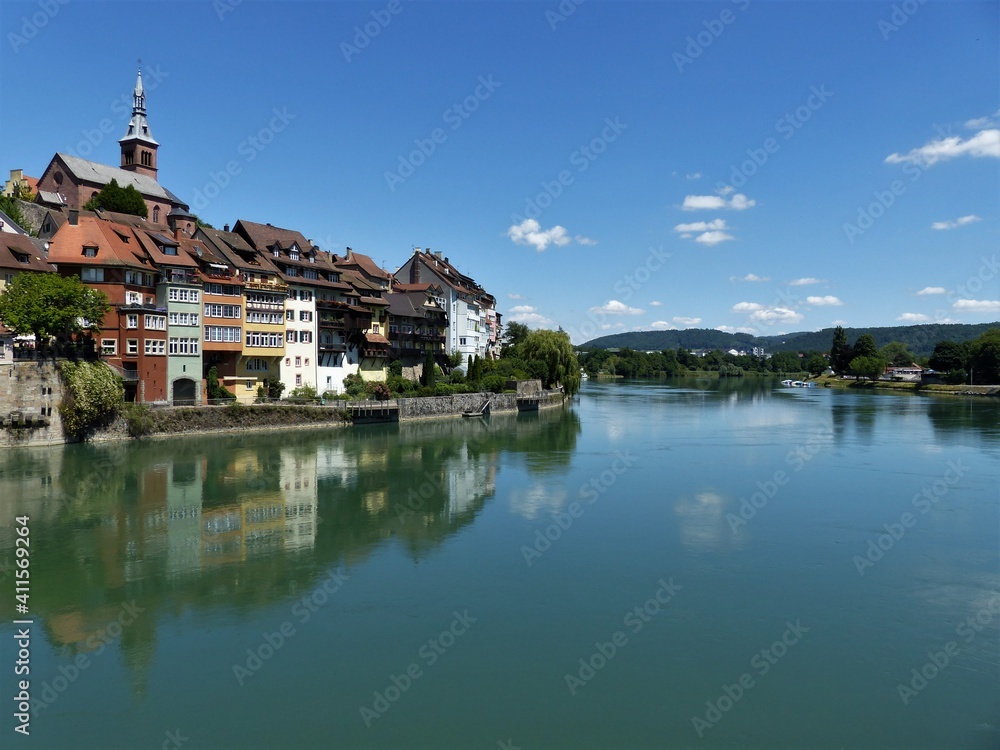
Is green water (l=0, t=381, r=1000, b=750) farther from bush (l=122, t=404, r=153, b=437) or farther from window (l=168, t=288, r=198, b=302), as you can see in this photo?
window (l=168, t=288, r=198, b=302)

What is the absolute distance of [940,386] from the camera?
344 ft

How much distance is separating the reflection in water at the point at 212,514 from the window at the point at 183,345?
6.01 m

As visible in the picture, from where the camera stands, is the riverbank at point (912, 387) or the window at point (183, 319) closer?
the window at point (183, 319)

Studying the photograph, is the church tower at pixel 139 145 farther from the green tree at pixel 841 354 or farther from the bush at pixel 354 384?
the green tree at pixel 841 354

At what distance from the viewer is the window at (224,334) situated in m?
43.5

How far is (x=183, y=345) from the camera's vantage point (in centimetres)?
4181

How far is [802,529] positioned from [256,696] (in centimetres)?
1749

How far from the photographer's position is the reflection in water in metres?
15.9

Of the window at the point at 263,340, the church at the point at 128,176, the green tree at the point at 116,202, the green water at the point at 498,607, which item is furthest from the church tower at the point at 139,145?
the green water at the point at 498,607

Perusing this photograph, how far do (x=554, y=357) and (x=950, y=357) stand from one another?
242 ft

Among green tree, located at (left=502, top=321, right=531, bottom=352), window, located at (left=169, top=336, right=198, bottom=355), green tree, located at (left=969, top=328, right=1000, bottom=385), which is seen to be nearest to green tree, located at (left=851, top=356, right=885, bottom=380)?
green tree, located at (left=969, top=328, right=1000, bottom=385)

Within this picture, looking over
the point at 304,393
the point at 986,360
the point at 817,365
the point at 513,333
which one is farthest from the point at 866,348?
the point at 304,393

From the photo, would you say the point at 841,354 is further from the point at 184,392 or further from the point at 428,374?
the point at 184,392

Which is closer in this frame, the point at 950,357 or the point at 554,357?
the point at 554,357
